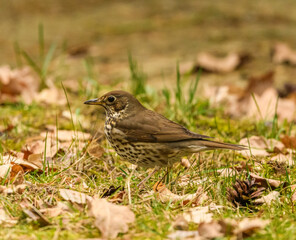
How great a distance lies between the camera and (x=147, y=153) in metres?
4.18

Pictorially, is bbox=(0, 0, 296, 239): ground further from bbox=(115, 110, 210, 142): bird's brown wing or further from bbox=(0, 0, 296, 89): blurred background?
bbox=(115, 110, 210, 142): bird's brown wing

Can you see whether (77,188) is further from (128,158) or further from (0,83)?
(0,83)

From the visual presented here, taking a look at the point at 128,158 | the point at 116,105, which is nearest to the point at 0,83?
the point at 116,105

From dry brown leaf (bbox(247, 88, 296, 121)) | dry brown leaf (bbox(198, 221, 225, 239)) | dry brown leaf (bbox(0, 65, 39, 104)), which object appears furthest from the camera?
dry brown leaf (bbox(0, 65, 39, 104))

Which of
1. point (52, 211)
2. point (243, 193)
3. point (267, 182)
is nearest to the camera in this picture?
point (52, 211)

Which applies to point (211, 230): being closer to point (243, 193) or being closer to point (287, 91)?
point (243, 193)

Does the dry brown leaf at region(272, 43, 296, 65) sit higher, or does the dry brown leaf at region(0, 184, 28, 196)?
the dry brown leaf at region(0, 184, 28, 196)

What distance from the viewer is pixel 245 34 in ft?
30.5

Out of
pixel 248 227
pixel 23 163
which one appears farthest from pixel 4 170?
pixel 248 227

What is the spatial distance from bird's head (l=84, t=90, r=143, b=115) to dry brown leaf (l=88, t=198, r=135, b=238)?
1.52m

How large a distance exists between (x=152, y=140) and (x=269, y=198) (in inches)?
42.5

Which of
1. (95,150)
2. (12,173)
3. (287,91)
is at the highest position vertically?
(12,173)

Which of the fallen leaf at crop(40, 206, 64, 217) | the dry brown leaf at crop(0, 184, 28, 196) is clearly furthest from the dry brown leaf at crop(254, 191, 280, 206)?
the dry brown leaf at crop(0, 184, 28, 196)

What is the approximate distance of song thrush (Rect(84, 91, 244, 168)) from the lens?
4.11 meters
